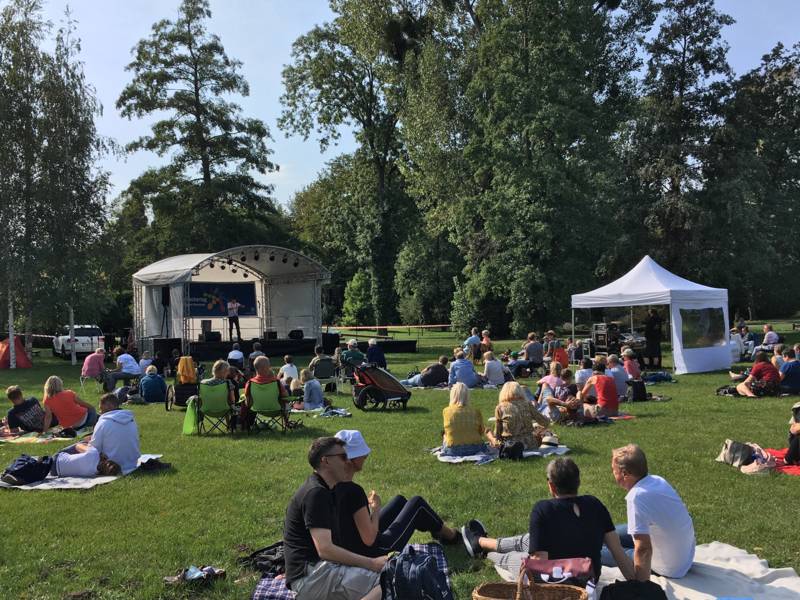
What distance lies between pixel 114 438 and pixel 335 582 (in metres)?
4.87

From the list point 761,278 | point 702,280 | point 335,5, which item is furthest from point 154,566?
point 335,5

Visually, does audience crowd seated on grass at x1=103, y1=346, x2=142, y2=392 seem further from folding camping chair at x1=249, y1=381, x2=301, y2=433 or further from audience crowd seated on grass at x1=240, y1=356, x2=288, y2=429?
folding camping chair at x1=249, y1=381, x2=301, y2=433

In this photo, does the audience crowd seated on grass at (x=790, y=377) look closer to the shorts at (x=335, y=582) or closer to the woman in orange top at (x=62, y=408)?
the shorts at (x=335, y=582)

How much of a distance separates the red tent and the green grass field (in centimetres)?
1601


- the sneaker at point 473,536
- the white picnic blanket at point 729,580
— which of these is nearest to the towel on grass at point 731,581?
the white picnic blanket at point 729,580

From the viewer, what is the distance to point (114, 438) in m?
7.68

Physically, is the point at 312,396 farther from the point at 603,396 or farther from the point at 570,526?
the point at 570,526

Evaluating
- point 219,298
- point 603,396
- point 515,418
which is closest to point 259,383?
point 515,418

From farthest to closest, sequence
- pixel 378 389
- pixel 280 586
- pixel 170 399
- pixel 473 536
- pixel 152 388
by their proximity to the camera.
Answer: pixel 152 388 → pixel 170 399 → pixel 378 389 → pixel 473 536 → pixel 280 586

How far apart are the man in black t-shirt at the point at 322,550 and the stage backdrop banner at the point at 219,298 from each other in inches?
1058

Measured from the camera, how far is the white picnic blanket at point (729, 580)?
4168 mm

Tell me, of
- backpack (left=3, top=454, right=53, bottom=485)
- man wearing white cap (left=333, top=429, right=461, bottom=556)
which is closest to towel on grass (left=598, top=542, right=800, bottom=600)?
man wearing white cap (left=333, top=429, right=461, bottom=556)

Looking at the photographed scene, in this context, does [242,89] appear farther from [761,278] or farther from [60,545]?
[60,545]

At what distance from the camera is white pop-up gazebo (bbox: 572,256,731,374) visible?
1727cm
